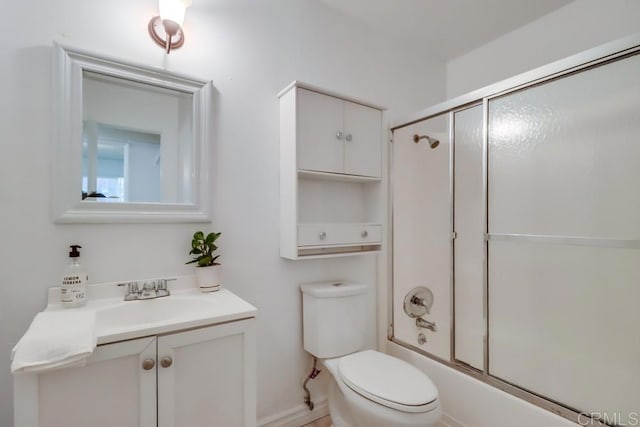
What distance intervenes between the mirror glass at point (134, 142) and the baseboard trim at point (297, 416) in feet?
4.00

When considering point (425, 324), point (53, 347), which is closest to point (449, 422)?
point (425, 324)

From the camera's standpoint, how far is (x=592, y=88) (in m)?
1.38

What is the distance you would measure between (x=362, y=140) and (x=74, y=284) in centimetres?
151

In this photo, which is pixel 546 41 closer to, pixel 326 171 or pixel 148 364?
pixel 326 171

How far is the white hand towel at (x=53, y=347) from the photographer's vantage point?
0.76 m

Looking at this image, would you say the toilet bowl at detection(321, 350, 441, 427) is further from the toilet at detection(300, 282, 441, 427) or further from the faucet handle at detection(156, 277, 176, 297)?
the faucet handle at detection(156, 277, 176, 297)

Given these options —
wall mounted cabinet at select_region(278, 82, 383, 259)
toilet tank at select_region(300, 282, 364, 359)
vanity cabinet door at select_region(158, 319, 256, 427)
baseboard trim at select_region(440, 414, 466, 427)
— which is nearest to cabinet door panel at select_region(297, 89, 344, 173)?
wall mounted cabinet at select_region(278, 82, 383, 259)

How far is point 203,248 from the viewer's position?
140 cm

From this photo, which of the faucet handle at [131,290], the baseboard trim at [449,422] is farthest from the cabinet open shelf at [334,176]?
the baseboard trim at [449,422]

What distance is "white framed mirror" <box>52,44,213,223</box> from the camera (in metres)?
1.18

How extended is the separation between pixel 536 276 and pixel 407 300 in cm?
76

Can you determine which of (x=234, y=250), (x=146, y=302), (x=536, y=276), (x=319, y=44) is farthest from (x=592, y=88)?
(x=146, y=302)

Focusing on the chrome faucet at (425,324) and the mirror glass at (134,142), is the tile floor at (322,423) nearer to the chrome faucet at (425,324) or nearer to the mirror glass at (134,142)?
the chrome faucet at (425,324)

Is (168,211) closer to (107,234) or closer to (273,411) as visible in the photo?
(107,234)
